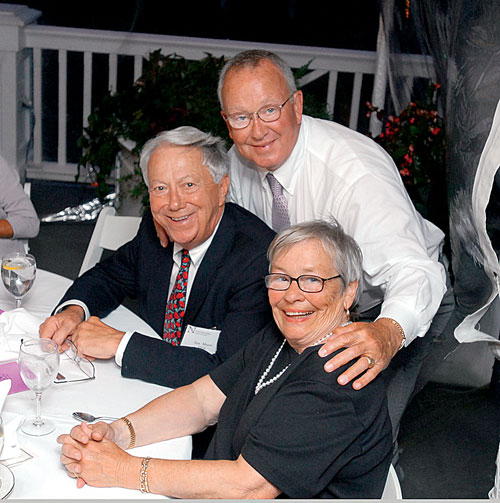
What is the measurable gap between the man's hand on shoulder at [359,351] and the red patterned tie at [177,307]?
27.4 inches

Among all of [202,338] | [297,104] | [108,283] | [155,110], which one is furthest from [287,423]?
[155,110]

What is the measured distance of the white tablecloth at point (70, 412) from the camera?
1410 mm

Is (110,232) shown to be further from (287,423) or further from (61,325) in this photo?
(287,423)

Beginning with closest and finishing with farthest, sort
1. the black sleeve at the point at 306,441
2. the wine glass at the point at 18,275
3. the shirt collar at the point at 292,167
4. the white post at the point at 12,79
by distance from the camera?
the black sleeve at the point at 306,441, the wine glass at the point at 18,275, the shirt collar at the point at 292,167, the white post at the point at 12,79

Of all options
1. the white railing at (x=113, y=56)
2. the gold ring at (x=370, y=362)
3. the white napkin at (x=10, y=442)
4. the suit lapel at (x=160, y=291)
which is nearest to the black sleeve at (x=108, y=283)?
the suit lapel at (x=160, y=291)

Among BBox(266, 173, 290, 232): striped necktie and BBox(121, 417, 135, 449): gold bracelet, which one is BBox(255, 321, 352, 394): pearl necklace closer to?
BBox(121, 417, 135, 449): gold bracelet

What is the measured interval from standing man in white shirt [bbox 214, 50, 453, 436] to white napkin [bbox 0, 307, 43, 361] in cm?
81

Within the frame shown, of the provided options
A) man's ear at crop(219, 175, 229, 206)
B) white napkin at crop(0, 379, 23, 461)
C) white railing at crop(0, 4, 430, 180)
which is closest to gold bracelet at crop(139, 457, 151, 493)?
white napkin at crop(0, 379, 23, 461)

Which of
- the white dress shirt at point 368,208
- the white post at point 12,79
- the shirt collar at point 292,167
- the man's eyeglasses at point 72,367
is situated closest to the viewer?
the man's eyeglasses at point 72,367

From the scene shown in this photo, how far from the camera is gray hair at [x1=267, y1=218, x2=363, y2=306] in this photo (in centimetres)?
161

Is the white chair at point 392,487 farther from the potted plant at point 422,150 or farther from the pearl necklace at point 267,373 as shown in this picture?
the potted plant at point 422,150

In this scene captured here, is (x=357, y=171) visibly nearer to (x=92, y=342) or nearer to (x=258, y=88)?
(x=258, y=88)

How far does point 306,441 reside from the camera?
4.58 feet

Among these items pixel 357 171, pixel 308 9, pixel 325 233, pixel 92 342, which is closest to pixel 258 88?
pixel 357 171
